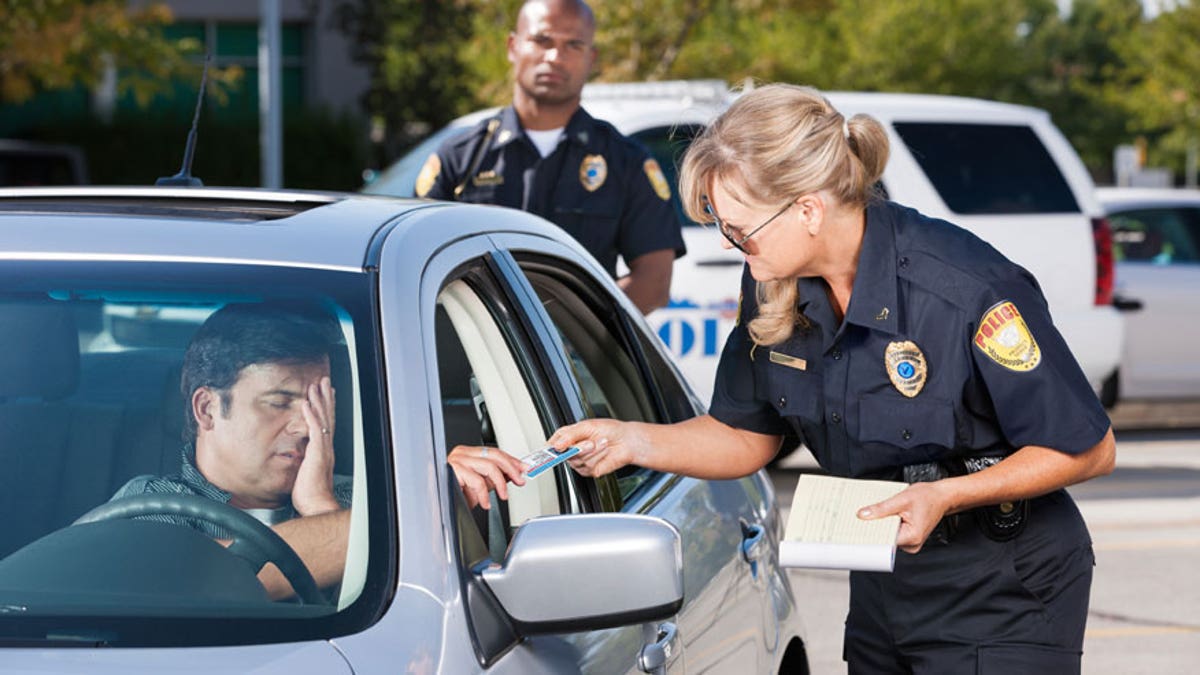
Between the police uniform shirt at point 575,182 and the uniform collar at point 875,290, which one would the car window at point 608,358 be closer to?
the uniform collar at point 875,290

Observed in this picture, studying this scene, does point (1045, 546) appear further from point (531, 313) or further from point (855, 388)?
point (531, 313)

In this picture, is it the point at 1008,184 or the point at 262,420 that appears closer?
the point at 262,420

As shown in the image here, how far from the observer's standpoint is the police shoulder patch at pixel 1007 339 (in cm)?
302

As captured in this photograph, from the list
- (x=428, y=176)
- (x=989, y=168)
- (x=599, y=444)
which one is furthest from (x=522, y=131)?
(x=989, y=168)

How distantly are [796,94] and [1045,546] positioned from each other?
2.88 feet

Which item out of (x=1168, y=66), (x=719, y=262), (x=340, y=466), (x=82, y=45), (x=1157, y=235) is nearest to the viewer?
(x=340, y=466)

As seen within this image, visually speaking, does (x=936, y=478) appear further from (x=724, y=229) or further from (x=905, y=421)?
(x=724, y=229)

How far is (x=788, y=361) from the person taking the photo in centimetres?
327

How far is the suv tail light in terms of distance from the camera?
10164mm

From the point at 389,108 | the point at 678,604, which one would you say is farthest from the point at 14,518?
the point at 389,108

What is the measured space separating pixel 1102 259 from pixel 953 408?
24.5 ft

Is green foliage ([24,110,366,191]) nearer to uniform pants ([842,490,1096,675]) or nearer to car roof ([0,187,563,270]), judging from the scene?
car roof ([0,187,563,270])

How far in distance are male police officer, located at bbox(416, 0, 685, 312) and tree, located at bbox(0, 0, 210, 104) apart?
8.95m

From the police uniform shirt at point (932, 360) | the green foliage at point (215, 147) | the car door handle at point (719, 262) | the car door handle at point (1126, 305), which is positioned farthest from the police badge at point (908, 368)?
the green foliage at point (215, 147)
